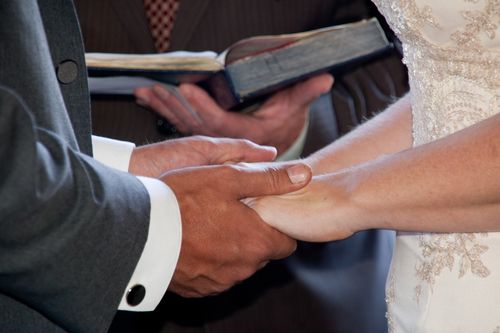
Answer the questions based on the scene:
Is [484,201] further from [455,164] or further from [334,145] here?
[334,145]

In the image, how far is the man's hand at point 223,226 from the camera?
4.56ft

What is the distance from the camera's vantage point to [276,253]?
57.1 inches

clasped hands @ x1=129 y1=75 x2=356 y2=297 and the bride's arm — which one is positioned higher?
the bride's arm

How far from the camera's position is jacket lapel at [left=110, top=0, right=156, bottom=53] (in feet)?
7.06

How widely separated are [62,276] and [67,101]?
0.30 meters

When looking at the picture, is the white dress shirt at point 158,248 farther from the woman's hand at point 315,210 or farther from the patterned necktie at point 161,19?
the patterned necktie at point 161,19

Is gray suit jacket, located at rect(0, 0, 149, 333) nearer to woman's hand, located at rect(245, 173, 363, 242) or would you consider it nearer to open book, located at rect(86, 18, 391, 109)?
woman's hand, located at rect(245, 173, 363, 242)

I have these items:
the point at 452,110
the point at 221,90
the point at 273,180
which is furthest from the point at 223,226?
the point at 221,90

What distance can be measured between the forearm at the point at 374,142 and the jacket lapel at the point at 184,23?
0.72 meters

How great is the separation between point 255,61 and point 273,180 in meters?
0.38

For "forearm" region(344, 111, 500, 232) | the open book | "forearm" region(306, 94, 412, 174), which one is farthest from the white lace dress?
the open book

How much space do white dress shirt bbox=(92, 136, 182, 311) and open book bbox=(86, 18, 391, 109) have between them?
44 centimetres

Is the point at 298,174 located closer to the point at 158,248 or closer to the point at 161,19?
the point at 158,248

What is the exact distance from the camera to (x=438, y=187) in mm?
1210
